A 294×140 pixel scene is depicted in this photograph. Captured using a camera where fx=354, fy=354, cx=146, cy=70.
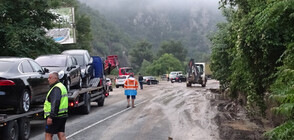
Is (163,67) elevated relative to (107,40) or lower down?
lower down

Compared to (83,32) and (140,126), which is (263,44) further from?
(83,32)

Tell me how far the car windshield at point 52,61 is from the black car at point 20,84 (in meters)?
2.78

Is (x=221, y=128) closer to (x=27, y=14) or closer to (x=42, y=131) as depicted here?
(x=42, y=131)

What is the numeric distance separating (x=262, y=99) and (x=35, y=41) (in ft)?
37.3

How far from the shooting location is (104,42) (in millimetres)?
134875

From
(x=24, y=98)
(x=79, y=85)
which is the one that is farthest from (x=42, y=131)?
(x=79, y=85)

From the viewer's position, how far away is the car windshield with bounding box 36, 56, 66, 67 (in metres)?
12.8

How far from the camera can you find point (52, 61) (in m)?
13.0

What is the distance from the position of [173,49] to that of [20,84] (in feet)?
455

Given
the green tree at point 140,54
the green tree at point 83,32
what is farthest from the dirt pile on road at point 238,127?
the green tree at point 140,54

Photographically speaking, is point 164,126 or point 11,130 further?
point 164,126

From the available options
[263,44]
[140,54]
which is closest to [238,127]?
[263,44]

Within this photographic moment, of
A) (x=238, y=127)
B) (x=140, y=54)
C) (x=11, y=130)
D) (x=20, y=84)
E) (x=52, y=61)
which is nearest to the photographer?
(x=11, y=130)

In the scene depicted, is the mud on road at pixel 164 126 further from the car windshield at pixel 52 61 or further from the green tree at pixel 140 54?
the green tree at pixel 140 54
